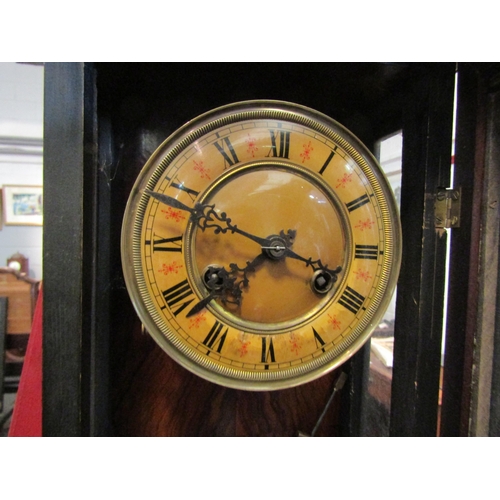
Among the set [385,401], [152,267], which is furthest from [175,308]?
[385,401]

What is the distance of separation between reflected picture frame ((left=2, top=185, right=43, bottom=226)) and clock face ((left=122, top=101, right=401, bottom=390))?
4.16ft

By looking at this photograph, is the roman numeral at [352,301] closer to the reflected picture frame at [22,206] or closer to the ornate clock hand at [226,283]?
the ornate clock hand at [226,283]

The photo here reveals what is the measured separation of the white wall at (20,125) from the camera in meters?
1.33

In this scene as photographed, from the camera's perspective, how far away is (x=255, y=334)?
0.57m

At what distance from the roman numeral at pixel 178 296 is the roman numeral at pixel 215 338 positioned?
7 cm

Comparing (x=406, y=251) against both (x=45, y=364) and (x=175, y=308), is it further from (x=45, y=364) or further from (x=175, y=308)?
(x=45, y=364)

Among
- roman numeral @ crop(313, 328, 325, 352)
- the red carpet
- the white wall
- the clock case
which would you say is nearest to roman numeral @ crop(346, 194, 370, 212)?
the clock case

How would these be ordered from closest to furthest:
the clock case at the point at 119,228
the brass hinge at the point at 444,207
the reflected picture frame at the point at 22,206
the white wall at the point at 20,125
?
the clock case at the point at 119,228 → the brass hinge at the point at 444,207 → the white wall at the point at 20,125 → the reflected picture frame at the point at 22,206

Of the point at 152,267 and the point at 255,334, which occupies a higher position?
the point at 152,267

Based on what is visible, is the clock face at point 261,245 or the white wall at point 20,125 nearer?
the clock face at point 261,245

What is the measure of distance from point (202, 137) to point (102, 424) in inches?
24.2

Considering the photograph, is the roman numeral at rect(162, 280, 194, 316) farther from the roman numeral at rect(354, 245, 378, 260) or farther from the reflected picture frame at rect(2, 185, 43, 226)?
the reflected picture frame at rect(2, 185, 43, 226)

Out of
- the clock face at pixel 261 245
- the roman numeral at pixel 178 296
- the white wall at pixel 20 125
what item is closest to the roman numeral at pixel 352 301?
the clock face at pixel 261 245

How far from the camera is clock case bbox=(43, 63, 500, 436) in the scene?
50 centimetres
